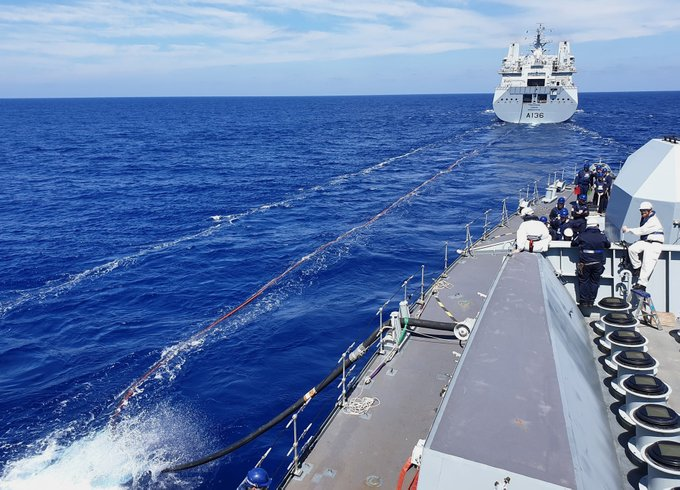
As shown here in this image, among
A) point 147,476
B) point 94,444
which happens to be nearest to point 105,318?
point 94,444

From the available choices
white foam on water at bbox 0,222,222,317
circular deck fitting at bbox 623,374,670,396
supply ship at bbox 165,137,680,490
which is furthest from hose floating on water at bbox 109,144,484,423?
circular deck fitting at bbox 623,374,670,396

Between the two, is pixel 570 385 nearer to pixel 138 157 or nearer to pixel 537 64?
pixel 138 157

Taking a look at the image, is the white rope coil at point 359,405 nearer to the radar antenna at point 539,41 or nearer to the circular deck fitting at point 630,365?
the circular deck fitting at point 630,365

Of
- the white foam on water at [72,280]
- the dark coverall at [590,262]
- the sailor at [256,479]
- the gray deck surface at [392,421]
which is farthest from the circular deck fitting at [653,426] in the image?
the white foam on water at [72,280]

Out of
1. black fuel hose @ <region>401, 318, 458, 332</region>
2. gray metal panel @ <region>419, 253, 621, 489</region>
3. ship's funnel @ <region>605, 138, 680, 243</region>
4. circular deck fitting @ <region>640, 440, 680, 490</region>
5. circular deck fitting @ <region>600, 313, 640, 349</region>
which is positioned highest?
ship's funnel @ <region>605, 138, 680, 243</region>

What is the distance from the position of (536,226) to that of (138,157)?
6743cm

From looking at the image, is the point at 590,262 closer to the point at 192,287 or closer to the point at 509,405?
the point at 509,405

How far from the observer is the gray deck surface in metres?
7.37

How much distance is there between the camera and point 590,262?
35.0 feet

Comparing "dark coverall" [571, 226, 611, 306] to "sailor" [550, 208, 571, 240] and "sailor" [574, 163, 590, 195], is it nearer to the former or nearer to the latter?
"sailor" [550, 208, 571, 240]

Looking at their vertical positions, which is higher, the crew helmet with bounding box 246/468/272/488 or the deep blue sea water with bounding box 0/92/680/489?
the crew helmet with bounding box 246/468/272/488

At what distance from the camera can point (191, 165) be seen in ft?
203

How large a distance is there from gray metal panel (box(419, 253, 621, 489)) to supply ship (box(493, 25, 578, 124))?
99244mm

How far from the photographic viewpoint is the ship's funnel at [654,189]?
12.5 m
